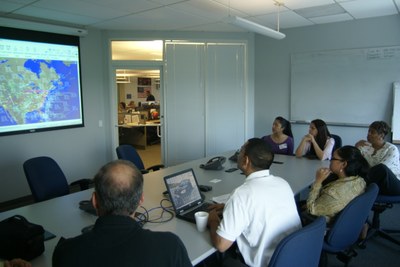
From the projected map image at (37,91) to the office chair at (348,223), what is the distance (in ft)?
13.7

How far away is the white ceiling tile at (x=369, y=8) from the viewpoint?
3936 millimetres

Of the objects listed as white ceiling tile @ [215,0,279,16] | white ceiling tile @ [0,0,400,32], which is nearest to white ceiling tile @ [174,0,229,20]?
white ceiling tile @ [0,0,400,32]

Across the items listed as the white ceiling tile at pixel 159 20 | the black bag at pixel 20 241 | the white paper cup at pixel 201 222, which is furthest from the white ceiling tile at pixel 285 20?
the black bag at pixel 20 241

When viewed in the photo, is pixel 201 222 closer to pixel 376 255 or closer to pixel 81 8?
pixel 376 255

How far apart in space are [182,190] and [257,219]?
2.27 feet

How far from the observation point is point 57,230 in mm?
1881

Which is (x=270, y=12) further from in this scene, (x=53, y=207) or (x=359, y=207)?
(x=53, y=207)

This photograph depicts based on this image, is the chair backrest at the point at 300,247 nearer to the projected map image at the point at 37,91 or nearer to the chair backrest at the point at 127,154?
the chair backrest at the point at 127,154

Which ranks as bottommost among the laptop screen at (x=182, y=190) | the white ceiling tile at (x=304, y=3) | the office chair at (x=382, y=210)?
the office chair at (x=382, y=210)

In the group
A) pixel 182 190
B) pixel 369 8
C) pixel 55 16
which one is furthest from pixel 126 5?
pixel 369 8

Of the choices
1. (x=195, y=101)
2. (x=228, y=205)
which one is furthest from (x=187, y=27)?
(x=228, y=205)

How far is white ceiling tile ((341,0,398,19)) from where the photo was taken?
394 centimetres

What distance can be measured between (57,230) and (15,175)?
3.08m

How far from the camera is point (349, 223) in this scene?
2.06 meters
